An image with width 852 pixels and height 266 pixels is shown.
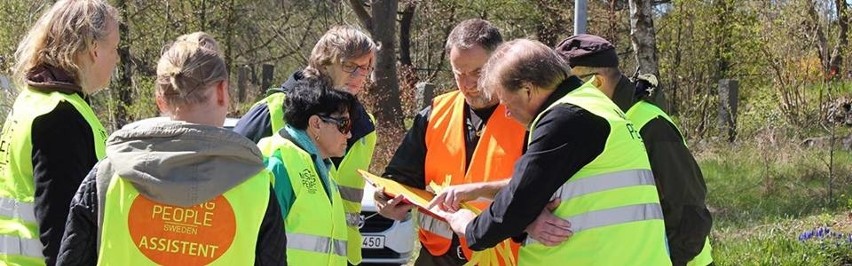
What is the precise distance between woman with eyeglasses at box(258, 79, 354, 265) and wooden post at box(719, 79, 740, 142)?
11.1m

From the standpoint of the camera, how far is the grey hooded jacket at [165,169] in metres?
2.44

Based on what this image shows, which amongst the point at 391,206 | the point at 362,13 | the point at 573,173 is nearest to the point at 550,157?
the point at 573,173

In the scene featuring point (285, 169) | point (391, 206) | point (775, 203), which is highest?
point (285, 169)

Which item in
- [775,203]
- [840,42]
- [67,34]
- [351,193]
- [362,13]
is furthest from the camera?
[362,13]

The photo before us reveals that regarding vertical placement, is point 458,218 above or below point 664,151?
below

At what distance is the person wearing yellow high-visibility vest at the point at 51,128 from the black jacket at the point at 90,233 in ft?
0.90

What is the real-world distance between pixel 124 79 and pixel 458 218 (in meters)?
11.4

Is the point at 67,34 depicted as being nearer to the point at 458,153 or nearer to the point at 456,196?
the point at 456,196

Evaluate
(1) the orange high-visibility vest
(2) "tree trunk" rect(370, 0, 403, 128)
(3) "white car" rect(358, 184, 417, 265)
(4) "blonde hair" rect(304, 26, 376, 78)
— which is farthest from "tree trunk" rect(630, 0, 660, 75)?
(4) "blonde hair" rect(304, 26, 376, 78)

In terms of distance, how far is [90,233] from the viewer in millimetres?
2588

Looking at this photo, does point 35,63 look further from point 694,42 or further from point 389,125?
point 694,42

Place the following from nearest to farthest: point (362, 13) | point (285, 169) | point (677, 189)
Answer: point (285, 169)
point (677, 189)
point (362, 13)

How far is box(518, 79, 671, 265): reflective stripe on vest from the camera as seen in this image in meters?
2.99

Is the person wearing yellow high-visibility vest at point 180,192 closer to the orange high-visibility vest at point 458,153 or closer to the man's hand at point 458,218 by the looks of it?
the man's hand at point 458,218
